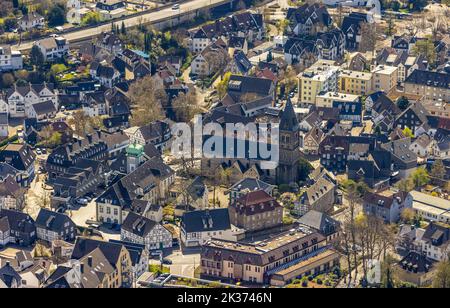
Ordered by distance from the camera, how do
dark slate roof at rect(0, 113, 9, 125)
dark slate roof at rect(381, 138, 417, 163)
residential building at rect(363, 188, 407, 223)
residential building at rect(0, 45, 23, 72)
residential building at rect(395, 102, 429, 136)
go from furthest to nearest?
1. residential building at rect(0, 45, 23, 72)
2. dark slate roof at rect(0, 113, 9, 125)
3. residential building at rect(395, 102, 429, 136)
4. dark slate roof at rect(381, 138, 417, 163)
5. residential building at rect(363, 188, 407, 223)

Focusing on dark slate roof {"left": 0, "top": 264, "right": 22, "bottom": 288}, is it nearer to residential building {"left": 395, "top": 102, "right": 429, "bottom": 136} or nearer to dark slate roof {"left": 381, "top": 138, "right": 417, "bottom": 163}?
dark slate roof {"left": 381, "top": 138, "right": 417, "bottom": 163}

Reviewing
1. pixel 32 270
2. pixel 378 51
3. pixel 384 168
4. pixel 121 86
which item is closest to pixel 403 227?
pixel 384 168

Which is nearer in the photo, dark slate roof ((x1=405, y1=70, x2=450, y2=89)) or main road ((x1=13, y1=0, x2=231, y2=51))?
dark slate roof ((x1=405, y1=70, x2=450, y2=89))

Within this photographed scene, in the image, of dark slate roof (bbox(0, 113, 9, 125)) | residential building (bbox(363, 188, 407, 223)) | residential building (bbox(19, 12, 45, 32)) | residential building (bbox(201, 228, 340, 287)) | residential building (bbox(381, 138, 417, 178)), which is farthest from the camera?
residential building (bbox(19, 12, 45, 32))

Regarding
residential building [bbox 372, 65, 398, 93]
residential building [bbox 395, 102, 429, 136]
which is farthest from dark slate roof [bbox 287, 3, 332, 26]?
residential building [bbox 395, 102, 429, 136]

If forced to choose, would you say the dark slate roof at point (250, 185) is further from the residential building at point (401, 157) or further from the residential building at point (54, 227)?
the residential building at point (54, 227)

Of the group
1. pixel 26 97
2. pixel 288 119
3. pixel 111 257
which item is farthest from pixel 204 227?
pixel 26 97
